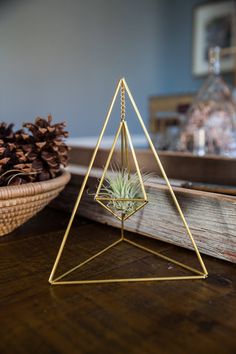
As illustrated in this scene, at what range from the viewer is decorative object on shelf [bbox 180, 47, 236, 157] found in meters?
1.44

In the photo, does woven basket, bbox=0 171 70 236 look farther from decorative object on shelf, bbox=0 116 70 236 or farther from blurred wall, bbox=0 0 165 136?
blurred wall, bbox=0 0 165 136

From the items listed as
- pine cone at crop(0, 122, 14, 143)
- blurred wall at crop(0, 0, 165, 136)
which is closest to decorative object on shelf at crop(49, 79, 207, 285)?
pine cone at crop(0, 122, 14, 143)

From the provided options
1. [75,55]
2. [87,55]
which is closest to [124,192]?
[75,55]

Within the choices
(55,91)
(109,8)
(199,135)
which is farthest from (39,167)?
(109,8)

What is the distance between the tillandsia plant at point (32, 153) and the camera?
56 centimetres

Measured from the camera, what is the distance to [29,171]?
56cm

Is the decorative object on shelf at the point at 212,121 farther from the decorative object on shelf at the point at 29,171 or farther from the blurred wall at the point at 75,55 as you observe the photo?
the blurred wall at the point at 75,55

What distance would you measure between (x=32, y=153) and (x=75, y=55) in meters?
2.91

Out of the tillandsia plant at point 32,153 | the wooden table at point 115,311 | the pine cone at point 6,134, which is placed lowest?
the wooden table at point 115,311

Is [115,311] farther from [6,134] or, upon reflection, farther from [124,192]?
[6,134]

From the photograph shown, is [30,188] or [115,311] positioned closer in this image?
[115,311]

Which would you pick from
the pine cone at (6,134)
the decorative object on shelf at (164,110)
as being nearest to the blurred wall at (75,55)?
the decorative object on shelf at (164,110)

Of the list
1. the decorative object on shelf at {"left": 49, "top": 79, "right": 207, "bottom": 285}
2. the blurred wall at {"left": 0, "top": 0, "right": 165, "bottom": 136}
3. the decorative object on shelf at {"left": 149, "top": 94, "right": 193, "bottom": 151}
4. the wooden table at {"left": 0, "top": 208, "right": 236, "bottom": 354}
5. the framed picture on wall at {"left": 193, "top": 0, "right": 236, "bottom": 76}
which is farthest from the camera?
the decorative object on shelf at {"left": 149, "top": 94, "right": 193, "bottom": 151}

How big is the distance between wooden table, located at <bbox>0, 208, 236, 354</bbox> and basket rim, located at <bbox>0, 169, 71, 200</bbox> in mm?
88
